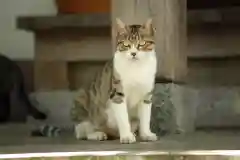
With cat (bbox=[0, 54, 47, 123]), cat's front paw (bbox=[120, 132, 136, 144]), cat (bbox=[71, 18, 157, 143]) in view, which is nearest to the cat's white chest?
cat (bbox=[71, 18, 157, 143])

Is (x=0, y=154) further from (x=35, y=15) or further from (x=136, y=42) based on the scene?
(x=35, y=15)

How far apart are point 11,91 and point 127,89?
2.66 feet

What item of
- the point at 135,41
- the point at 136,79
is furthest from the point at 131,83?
the point at 135,41

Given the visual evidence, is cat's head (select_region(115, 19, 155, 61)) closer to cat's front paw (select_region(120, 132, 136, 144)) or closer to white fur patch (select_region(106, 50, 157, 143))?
white fur patch (select_region(106, 50, 157, 143))

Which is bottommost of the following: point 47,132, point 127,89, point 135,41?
point 47,132

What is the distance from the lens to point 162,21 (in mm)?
1806

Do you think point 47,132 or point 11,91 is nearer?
point 47,132

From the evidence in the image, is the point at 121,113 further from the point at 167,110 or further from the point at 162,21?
the point at 162,21

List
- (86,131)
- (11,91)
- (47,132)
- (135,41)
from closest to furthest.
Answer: (135,41)
(86,131)
(47,132)
(11,91)

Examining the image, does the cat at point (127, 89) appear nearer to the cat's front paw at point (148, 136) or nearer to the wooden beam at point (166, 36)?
the cat's front paw at point (148, 136)

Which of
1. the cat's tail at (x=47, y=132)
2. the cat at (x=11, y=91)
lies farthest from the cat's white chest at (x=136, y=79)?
the cat at (x=11, y=91)

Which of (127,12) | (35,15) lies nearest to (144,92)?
(127,12)

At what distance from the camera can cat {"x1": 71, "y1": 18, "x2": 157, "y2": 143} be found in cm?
159

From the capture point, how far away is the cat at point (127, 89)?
1.59 meters
